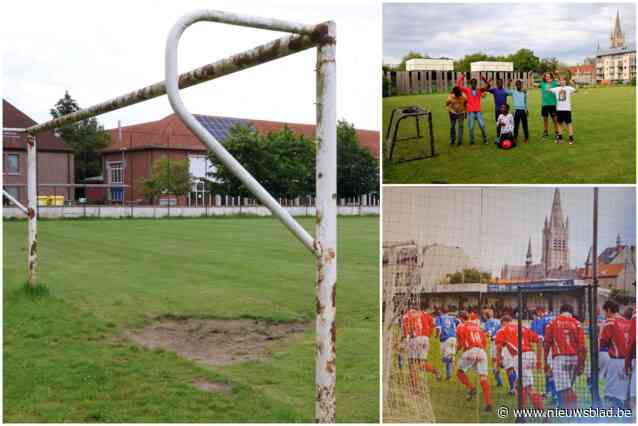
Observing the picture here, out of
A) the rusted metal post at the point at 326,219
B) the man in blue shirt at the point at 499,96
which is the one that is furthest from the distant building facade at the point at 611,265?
the rusted metal post at the point at 326,219

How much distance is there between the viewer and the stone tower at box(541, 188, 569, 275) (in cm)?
505

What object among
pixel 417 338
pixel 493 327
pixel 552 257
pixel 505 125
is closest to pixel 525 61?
pixel 505 125

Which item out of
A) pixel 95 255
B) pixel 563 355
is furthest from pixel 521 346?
pixel 95 255

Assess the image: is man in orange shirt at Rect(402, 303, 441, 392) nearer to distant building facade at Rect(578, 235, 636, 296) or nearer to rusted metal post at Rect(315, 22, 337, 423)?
distant building facade at Rect(578, 235, 636, 296)

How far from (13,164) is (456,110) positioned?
29282 millimetres

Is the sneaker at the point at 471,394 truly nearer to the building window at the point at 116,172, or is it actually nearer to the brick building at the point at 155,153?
the brick building at the point at 155,153

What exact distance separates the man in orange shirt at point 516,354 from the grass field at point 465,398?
49mm

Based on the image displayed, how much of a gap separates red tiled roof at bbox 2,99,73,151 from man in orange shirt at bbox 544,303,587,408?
988 inches

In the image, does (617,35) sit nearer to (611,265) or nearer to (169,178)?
(611,265)

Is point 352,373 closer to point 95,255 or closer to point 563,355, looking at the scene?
point 563,355

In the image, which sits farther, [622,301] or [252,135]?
[252,135]

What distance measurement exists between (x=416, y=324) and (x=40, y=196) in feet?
83.9

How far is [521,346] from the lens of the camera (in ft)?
16.9

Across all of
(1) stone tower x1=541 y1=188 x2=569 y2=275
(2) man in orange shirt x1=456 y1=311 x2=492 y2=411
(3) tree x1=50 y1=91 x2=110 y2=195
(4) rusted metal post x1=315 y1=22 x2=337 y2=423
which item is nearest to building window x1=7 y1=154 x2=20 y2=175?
(3) tree x1=50 y1=91 x2=110 y2=195
